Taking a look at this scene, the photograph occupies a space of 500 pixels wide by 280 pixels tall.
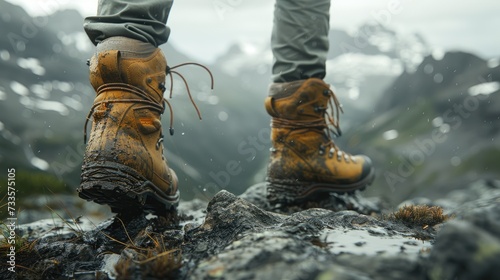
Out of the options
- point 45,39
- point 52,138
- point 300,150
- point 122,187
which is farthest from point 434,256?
point 45,39

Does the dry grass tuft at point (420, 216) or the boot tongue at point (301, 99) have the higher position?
the boot tongue at point (301, 99)

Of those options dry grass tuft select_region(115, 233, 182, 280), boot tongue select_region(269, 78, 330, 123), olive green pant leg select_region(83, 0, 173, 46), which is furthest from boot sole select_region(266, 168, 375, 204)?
dry grass tuft select_region(115, 233, 182, 280)

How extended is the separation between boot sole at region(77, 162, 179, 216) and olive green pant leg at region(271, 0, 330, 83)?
2444mm

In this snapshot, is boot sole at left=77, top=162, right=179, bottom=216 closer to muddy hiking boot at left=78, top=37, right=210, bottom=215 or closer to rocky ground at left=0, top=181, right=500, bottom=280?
muddy hiking boot at left=78, top=37, right=210, bottom=215

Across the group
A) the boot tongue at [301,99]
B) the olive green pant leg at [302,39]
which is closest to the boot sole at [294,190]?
the boot tongue at [301,99]

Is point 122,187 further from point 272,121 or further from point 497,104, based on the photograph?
point 497,104

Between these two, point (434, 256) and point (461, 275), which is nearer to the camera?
point (461, 275)

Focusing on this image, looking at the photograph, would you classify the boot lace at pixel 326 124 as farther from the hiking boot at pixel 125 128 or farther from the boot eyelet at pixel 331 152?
the hiking boot at pixel 125 128

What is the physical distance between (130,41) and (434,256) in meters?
3.09

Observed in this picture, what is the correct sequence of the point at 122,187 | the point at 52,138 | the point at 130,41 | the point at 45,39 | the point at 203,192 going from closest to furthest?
the point at 122,187 < the point at 130,41 < the point at 203,192 < the point at 52,138 < the point at 45,39

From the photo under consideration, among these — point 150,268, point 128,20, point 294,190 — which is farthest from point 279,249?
point 294,190

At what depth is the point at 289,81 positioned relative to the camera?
542 centimetres

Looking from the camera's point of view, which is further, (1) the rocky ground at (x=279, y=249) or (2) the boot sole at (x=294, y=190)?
(2) the boot sole at (x=294, y=190)

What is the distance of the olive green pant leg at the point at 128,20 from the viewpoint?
383 cm
